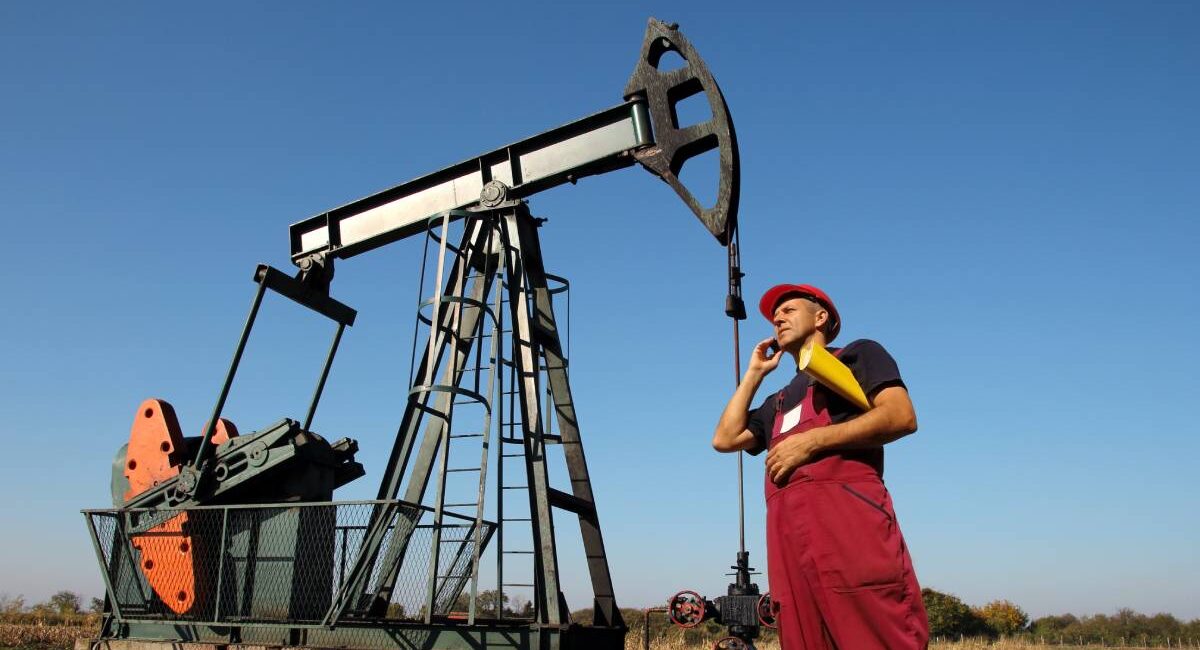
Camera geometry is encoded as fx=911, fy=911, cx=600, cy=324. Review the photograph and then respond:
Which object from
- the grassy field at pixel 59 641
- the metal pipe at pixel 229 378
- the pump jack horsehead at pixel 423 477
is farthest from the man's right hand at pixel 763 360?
the grassy field at pixel 59 641

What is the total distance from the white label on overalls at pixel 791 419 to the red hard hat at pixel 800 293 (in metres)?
0.26

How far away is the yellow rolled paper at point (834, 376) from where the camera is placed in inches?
86.2

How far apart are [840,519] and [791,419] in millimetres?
384

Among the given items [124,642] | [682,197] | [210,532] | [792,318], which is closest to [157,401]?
[210,532]

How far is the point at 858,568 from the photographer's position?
80.3 inches

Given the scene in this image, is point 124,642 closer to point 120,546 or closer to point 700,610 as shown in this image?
point 120,546

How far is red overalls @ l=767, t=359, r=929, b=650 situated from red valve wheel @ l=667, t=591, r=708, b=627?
4.84 metres

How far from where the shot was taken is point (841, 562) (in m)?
2.07

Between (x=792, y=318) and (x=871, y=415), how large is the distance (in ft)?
1.50

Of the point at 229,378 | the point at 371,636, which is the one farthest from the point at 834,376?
the point at 229,378

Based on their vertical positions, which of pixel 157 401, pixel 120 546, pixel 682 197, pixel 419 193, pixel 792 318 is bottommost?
pixel 120 546

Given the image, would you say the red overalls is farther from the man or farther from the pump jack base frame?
the pump jack base frame

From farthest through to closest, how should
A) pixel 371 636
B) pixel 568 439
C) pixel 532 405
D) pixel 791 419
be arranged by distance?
pixel 568 439 < pixel 532 405 < pixel 371 636 < pixel 791 419

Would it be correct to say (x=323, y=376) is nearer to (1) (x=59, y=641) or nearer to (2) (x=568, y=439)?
(2) (x=568, y=439)
